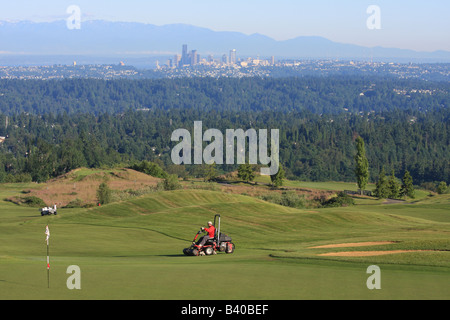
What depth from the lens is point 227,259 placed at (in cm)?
2477

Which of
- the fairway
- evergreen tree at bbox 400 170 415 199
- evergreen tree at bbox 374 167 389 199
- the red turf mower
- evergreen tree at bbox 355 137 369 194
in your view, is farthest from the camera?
evergreen tree at bbox 355 137 369 194

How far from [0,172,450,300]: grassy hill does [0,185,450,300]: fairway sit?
34 mm

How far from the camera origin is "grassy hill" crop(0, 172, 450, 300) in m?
16.7

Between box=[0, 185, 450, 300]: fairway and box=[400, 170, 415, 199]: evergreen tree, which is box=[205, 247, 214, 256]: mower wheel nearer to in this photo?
box=[0, 185, 450, 300]: fairway

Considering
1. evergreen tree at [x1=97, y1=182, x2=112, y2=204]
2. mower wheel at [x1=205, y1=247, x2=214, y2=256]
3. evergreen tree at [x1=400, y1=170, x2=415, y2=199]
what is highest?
mower wheel at [x1=205, y1=247, x2=214, y2=256]

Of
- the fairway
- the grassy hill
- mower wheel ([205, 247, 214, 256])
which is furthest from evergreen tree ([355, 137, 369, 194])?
mower wheel ([205, 247, 214, 256])

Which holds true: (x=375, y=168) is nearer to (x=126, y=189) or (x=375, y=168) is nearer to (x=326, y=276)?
(x=126, y=189)

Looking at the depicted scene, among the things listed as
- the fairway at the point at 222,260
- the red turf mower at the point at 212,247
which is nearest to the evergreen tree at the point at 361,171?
the fairway at the point at 222,260

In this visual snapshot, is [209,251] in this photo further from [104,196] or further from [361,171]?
[361,171]

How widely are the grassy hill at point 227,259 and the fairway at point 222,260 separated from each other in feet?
0.11

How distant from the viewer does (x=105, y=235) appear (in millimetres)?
36750

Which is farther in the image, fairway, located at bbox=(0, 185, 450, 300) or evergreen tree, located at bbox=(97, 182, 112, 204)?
evergreen tree, located at bbox=(97, 182, 112, 204)
